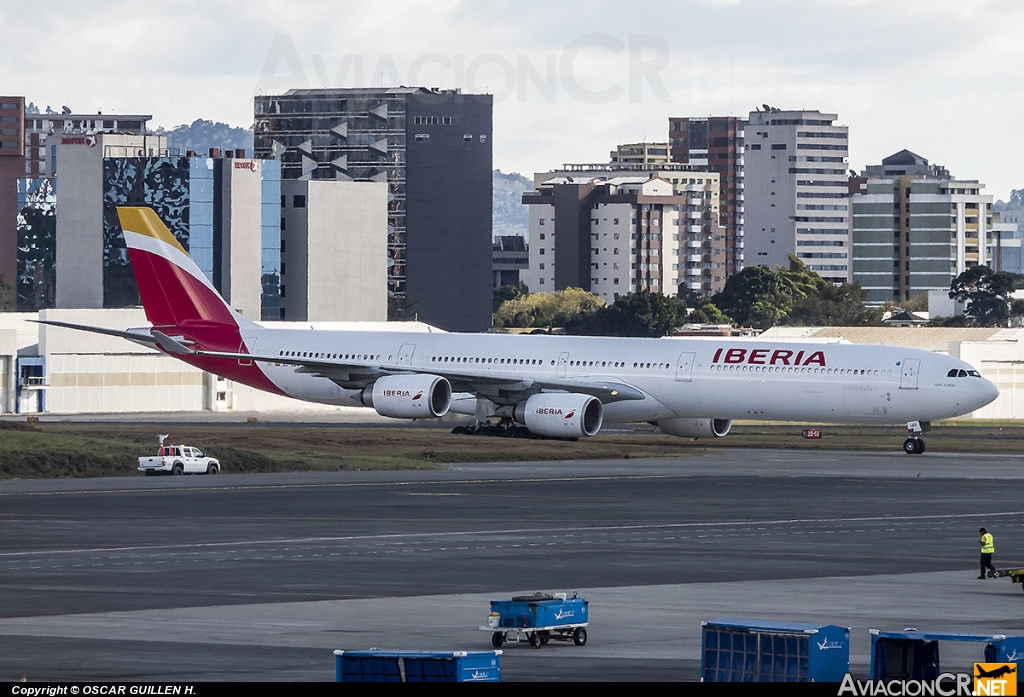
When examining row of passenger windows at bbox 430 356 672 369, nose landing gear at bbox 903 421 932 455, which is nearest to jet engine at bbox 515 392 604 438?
row of passenger windows at bbox 430 356 672 369

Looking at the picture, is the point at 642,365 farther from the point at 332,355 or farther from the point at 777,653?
the point at 777,653

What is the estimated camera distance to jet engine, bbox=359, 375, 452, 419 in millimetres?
77812

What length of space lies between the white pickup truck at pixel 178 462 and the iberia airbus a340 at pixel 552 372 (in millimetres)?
14923

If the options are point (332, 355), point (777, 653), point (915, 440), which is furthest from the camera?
point (332, 355)

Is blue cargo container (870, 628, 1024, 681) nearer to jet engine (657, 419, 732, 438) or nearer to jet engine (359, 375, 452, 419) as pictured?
jet engine (359, 375, 452, 419)

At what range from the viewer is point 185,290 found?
286 feet

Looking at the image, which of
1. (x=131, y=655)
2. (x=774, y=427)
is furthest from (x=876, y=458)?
(x=131, y=655)

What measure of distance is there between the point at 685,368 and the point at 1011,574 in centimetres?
4443

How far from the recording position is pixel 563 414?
248 ft

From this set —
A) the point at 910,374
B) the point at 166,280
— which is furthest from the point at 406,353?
the point at 910,374

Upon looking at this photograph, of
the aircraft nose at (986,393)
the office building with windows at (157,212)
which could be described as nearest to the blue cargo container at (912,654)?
the aircraft nose at (986,393)

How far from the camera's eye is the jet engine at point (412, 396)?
77812mm

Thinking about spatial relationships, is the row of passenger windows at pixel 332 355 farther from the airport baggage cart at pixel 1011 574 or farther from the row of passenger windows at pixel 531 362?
the airport baggage cart at pixel 1011 574

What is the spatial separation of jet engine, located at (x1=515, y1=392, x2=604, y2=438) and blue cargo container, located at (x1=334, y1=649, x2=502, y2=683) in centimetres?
5587
